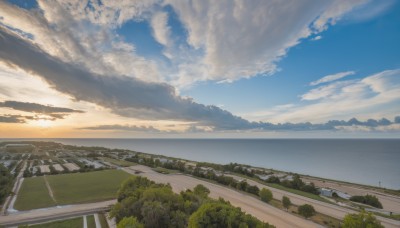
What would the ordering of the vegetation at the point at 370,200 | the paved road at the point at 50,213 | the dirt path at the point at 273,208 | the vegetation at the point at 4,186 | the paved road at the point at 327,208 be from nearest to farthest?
the paved road at the point at 50,213 → the dirt path at the point at 273,208 → the paved road at the point at 327,208 → the vegetation at the point at 4,186 → the vegetation at the point at 370,200

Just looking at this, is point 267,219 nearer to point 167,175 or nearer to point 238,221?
point 238,221

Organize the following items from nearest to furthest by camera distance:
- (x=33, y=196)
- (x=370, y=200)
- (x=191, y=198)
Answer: (x=191, y=198)
(x=33, y=196)
(x=370, y=200)

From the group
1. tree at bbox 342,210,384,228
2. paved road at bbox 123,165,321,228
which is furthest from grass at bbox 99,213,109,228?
tree at bbox 342,210,384,228

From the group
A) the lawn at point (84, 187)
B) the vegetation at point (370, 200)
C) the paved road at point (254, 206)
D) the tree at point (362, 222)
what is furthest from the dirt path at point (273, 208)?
the lawn at point (84, 187)

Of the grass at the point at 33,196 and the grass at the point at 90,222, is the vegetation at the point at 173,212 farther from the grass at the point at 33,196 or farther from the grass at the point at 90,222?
the grass at the point at 33,196

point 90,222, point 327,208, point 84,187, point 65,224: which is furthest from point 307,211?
point 84,187

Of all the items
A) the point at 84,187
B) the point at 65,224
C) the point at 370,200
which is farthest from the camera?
the point at 84,187

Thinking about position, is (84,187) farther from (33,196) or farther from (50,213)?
(50,213)
